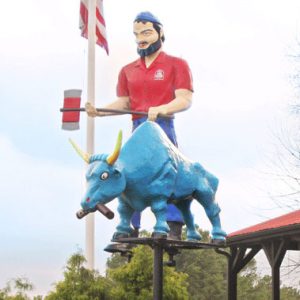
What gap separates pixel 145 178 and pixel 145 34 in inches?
90.8

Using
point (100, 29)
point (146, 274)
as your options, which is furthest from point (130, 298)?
point (100, 29)

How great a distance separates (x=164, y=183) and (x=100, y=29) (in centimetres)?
493

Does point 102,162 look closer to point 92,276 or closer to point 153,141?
point 153,141

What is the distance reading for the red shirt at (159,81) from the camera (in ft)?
33.4

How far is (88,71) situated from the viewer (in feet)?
40.6

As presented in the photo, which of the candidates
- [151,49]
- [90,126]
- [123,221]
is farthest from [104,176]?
[90,126]

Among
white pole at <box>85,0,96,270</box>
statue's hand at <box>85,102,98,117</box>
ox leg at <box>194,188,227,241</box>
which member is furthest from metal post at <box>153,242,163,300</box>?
white pole at <box>85,0,96,270</box>

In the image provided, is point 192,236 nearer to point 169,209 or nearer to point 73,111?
point 169,209

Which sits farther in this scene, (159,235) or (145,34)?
(145,34)

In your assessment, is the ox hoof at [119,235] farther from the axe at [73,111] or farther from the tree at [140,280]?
the tree at [140,280]

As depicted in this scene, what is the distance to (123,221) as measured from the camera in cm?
948

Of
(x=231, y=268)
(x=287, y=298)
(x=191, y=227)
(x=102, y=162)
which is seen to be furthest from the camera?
(x=287, y=298)

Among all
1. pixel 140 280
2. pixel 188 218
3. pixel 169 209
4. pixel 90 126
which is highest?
pixel 90 126

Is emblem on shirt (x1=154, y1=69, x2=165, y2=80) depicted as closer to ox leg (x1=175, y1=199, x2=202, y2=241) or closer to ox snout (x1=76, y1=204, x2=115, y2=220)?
ox leg (x1=175, y1=199, x2=202, y2=241)
